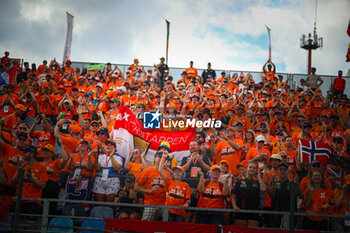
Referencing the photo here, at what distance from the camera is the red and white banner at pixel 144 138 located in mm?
8562

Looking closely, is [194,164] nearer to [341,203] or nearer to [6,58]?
[341,203]

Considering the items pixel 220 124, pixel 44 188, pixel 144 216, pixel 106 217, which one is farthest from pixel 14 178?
pixel 220 124

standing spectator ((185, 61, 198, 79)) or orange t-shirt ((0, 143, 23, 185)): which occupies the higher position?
standing spectator ((185, 61, 198, 79))

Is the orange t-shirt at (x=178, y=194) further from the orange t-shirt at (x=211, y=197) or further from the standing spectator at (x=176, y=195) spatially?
the orange t-shirt at (x=211, y=197)

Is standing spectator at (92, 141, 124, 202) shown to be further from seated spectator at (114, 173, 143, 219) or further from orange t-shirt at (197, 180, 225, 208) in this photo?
orange t-shirt at (197, 180, 225, 208)

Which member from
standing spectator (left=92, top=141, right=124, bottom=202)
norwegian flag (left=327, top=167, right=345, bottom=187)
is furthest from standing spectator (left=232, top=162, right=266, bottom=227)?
standing spectator (left=92, top=141, right=124, bottom=202)

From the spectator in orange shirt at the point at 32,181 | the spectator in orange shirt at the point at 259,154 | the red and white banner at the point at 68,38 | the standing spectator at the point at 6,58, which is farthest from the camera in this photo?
the red and white banner at the point at 68,38

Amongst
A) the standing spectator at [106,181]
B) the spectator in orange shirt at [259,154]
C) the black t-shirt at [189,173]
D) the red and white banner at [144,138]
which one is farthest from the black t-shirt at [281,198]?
the standing spectator at [106,181]

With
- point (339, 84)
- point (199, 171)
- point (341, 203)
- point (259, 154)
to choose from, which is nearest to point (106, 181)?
point (199, 171)

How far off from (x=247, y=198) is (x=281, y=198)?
0.63 m

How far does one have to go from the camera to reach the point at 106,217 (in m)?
6.67

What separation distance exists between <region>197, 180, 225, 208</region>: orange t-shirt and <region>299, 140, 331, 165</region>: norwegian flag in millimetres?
2317

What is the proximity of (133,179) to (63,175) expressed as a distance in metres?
1.54

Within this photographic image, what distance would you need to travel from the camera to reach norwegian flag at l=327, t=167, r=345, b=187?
22.5ft
